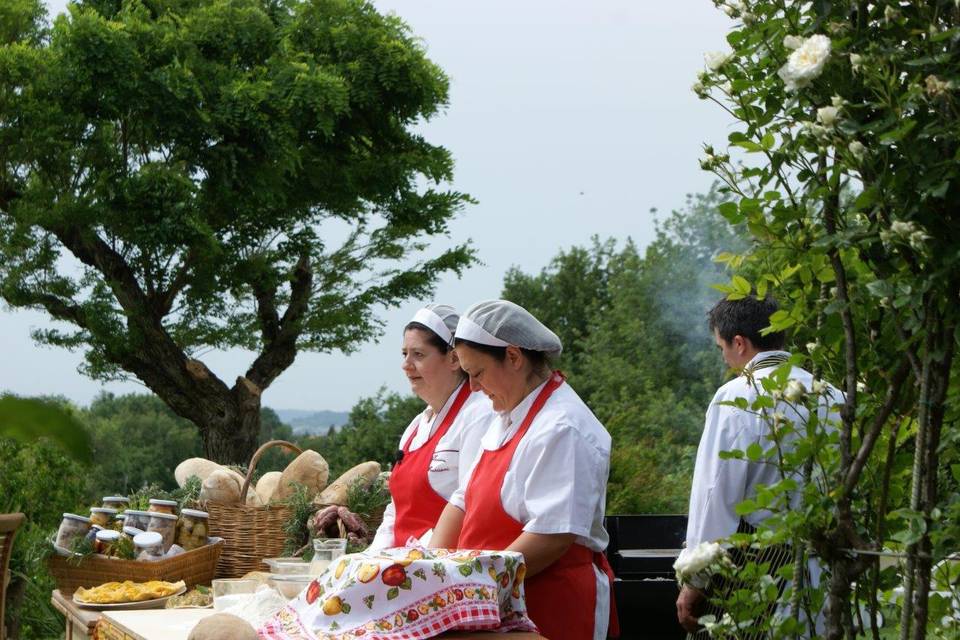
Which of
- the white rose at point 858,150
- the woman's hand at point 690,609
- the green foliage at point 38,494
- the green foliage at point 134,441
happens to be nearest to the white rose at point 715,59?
the white rose at point 858,150

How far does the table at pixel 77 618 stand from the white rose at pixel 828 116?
7.02ft

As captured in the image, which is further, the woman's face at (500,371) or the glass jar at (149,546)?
the glass jar at (149,546)

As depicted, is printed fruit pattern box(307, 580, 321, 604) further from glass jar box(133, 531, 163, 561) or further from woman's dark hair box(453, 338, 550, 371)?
glass jar box(133, 531, 163, 561)

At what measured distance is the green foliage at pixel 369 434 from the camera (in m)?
13.3

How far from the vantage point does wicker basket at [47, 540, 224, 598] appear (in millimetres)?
3080

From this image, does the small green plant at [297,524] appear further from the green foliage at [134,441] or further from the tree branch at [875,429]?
the green foliage at [134,441]

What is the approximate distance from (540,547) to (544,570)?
0.33 feet

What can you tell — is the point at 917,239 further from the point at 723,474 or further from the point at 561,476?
the point at 723,474

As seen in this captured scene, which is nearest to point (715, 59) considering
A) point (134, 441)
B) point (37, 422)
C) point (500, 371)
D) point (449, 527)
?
point (500, 371)

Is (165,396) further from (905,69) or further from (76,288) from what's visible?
(905,69)

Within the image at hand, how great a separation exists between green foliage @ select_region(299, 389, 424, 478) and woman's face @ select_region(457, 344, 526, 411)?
10.3m

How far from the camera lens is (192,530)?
3291 mm

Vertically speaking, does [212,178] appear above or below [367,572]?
above

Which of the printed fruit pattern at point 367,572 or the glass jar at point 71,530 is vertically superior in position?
the printed fruit pattern at point 367,572
